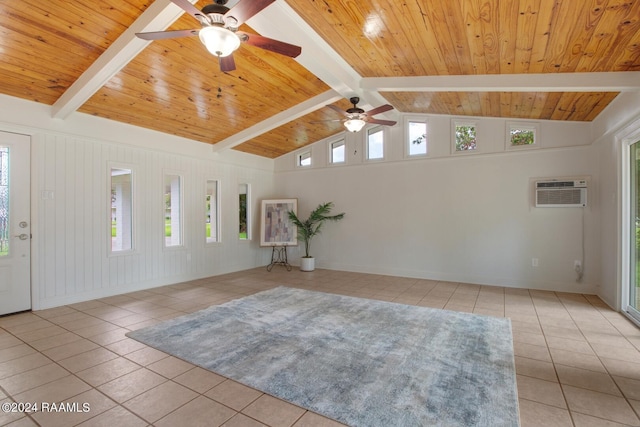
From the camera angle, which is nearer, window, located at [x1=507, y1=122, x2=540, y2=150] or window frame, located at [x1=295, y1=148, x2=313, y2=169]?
window, located at [x1=507, y1=122, x2=540, y2=150]

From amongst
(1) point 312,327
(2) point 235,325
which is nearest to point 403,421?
(1) point 312,327

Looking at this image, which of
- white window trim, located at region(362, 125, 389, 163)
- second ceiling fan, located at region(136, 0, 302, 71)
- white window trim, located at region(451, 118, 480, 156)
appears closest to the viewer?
second ceiling fan, located at region(136, 0, 302, 71)

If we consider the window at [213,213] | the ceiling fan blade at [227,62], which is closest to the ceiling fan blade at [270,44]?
the ceiling fan blade at [227,62]

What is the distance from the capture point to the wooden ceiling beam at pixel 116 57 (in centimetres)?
271

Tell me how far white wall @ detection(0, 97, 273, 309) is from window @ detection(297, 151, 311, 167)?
2.08m

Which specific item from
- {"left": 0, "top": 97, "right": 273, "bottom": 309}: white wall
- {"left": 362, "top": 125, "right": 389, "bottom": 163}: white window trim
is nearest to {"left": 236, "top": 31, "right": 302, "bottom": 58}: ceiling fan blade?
{"left": 0, "top": 97, "right": 273, "bottom": 309}: white wall

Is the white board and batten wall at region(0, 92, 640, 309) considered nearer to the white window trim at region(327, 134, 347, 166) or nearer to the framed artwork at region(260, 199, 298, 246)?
the white window trim at region(327, 134, 347, 166)

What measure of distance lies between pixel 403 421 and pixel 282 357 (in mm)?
1175

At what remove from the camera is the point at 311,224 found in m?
7.20

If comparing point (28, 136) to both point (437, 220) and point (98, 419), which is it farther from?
point (437, 220)

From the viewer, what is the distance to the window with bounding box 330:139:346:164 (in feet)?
23.2

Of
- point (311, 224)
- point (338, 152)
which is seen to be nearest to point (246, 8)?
point (338, 152)

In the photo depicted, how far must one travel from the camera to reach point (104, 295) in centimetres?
468

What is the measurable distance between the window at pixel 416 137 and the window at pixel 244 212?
376 cm
